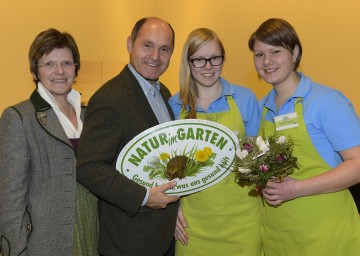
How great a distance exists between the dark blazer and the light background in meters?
2.03

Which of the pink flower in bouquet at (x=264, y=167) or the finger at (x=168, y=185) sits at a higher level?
the pink flower in bouquet at (x=264, y=167)

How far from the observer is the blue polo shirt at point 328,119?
173 cm

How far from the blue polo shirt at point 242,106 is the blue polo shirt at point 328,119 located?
10.0 inches

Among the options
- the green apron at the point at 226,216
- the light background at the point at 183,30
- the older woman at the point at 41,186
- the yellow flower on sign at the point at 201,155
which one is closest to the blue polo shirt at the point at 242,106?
the green apron at the point at 226,216

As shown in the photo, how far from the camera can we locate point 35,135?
1853mm

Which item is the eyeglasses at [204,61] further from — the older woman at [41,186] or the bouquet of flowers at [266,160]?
the older woman at [41,186]

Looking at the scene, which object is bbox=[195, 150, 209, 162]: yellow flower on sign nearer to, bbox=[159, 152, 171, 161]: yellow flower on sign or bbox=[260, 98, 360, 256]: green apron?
bbox=[159, 152, 171, 161]: yellow flower on sign

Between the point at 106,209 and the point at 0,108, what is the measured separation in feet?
6.59

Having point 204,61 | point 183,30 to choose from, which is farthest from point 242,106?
point 183,30

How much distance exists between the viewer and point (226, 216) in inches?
79.9

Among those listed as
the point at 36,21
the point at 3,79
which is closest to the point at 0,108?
the point at 3,79

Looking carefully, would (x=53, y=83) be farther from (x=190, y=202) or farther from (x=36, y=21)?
(x=36, y=21)

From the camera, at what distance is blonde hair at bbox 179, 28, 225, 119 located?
2068 mm

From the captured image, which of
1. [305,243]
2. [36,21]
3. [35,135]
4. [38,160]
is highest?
[36,21]
